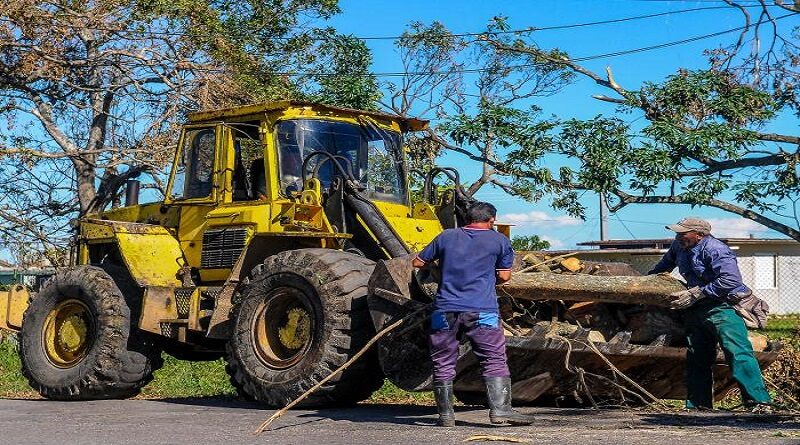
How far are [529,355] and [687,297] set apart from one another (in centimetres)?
134

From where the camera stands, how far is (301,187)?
1112 centimetres

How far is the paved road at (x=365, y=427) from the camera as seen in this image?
781cm

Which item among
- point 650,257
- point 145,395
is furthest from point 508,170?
point 650,257

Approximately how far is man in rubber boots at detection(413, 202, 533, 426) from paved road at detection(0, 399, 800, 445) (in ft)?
1.06

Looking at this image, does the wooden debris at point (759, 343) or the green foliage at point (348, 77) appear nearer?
the wooden debris at point (759, 343)

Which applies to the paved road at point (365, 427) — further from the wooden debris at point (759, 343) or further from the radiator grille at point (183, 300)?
the wooden debris at point (759, 343)

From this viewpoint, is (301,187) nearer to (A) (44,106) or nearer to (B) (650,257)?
(A) (44,106)

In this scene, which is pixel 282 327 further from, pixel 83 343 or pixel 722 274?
pixel 722 274

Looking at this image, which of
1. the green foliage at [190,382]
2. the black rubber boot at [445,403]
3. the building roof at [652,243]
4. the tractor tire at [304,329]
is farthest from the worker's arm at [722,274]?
the building roof at [652,243]

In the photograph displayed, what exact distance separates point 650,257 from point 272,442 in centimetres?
2438

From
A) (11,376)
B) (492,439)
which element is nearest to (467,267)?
(492,439)

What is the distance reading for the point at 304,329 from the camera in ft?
34.1

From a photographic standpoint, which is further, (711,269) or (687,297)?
(711,269)

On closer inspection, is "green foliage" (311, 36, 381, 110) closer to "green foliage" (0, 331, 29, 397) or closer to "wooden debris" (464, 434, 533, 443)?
"green foliage" (0, 331, 29, 397)
